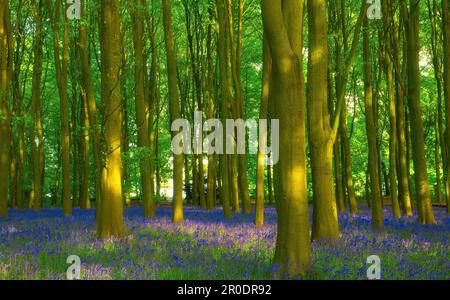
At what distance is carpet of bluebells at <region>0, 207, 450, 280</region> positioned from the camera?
687cm

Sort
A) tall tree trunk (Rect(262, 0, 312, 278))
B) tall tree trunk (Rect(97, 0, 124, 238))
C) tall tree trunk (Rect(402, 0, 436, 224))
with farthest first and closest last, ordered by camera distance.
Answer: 1. tall tree trunk (Rect(402, 0, 436, 224))
2. tall tree trunk (Rect(97, 0, 124, 238))
3. tall tree trunk (Rect(262, 0, 312, 278))

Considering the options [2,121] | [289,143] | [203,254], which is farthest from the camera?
[2,121]

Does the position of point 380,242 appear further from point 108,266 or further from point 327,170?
point 108,266

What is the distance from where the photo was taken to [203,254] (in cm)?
865

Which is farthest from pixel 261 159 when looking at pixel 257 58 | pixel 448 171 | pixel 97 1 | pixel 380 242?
pixel 257 58

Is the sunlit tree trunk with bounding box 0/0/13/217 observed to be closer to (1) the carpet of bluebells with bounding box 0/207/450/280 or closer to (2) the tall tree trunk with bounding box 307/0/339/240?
(1) the carpet of bluebells with bounding box 0/207/450/280

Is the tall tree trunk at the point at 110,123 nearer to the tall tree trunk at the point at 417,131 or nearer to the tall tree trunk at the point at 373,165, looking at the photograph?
the tall tree trunk at the point at 373,165

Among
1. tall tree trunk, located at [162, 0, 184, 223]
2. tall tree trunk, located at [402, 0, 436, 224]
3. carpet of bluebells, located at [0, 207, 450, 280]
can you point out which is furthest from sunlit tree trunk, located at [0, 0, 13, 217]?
tall tree trunk, located at [402, 0, 436, 224]

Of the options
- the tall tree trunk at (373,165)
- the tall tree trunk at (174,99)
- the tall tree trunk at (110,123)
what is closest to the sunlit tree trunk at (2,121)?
the tall tree trunk at (174,99)

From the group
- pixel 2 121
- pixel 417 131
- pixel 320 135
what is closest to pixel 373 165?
pixel 417 131

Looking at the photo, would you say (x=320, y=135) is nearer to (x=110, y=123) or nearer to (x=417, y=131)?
(x=110, y=123)

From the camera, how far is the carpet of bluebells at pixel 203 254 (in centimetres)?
687

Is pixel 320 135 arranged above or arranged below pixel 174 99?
below

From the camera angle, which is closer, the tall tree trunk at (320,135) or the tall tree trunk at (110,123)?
the tall tree trunk at (320,135)
